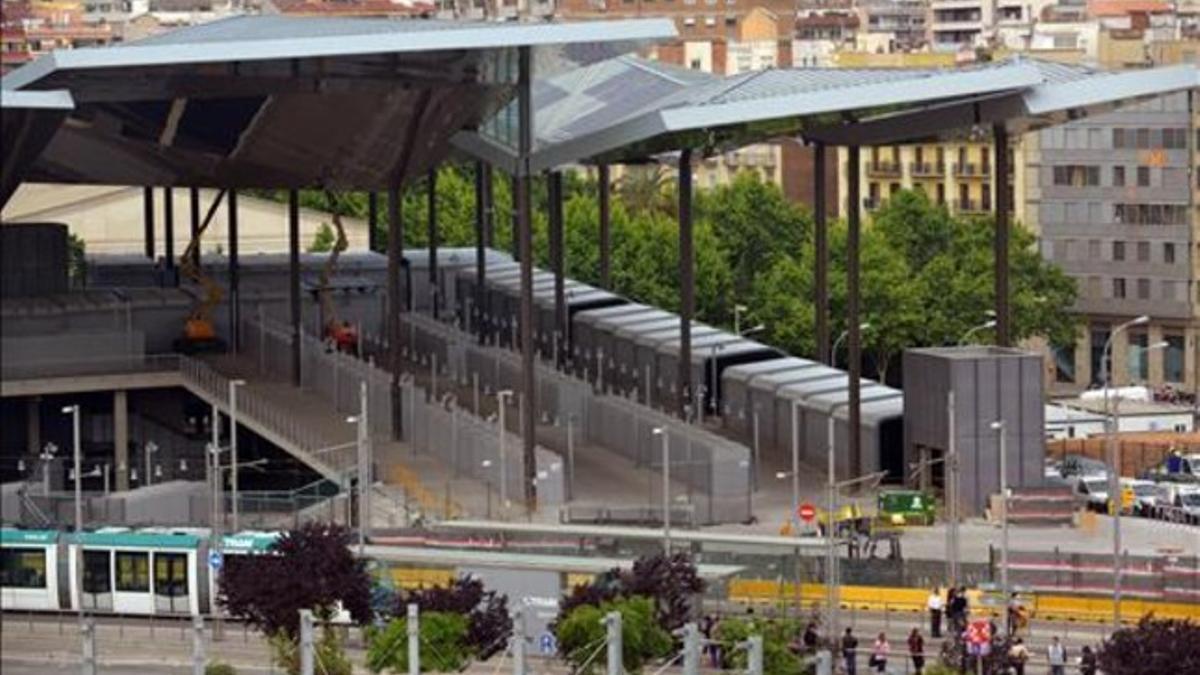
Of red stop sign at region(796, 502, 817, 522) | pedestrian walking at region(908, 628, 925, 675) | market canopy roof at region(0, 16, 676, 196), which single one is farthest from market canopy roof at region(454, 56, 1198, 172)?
pedestrian walking at region(908, 628, 925, 675)

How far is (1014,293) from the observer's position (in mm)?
116125

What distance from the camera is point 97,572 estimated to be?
226ft

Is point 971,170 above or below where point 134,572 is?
below

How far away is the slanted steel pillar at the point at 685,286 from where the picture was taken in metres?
86.9

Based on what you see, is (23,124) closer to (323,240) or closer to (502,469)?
(502,469)

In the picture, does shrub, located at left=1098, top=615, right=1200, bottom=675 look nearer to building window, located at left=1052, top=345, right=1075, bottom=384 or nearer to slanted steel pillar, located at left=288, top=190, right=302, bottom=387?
slanted steel pillar, located at left=288, top=190, right=302, bottom=387

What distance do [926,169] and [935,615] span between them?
241 ft

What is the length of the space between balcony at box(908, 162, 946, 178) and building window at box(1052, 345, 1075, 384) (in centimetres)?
1154

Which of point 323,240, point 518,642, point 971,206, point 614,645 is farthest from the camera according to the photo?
point 971,206

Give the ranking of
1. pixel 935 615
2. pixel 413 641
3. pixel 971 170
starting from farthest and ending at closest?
pixel 971 170 < pixel 935 615 < pixel 413 641

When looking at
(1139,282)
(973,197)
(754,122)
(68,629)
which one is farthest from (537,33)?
(973,197)

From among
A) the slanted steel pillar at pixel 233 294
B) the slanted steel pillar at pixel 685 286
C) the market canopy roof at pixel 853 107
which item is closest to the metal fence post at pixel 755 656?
the market canopy roof at pixel 853 107

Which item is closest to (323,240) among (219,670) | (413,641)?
(219,670)

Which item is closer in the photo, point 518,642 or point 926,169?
point 518,642
